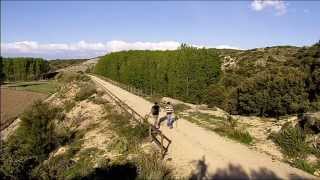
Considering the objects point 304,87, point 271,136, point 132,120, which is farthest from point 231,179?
point 304,87

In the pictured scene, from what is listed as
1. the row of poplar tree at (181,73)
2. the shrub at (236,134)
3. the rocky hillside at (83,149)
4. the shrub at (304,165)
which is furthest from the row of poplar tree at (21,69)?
the shrub at (304,165)

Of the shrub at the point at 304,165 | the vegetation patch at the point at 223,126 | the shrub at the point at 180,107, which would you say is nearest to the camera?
the shrub at the point at 304,165

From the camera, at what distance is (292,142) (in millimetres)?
18688

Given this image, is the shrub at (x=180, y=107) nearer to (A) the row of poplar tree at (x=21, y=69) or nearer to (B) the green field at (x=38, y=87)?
(B) the green field at (x=38, y=87)

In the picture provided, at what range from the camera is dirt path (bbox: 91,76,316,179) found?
15.1 m

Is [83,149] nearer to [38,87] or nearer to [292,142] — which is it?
[292,142]

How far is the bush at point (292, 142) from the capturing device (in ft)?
58.4

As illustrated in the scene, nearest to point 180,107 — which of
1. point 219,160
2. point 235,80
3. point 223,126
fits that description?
point 223,126

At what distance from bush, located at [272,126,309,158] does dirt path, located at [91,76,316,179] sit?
3.93 ft

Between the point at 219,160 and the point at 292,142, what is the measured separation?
395cm

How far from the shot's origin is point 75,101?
49094 mm

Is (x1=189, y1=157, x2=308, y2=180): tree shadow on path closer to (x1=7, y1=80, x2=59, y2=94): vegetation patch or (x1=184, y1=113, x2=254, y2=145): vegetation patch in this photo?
(x1=184, y1=113, x2=254, y2=145): vegetation patch

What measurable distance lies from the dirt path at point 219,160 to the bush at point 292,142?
1197 mm

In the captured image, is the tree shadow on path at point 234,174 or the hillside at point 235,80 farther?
the hillside at point 235,80
